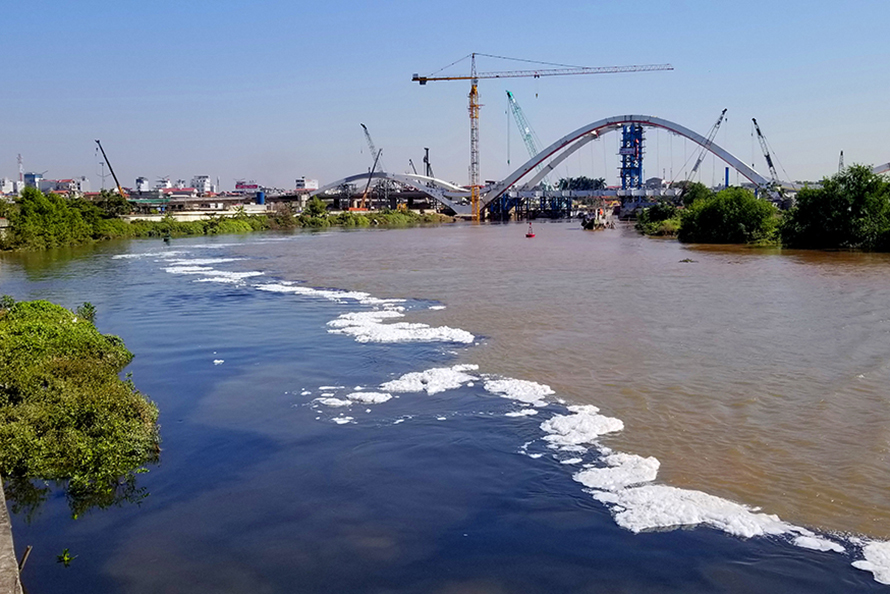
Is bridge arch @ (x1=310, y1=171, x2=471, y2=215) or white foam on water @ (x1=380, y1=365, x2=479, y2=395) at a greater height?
bridge arch @ (x1=310, y1=171, x2=471, y2=215)

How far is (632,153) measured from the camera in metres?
113

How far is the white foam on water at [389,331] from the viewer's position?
13852 millimetres

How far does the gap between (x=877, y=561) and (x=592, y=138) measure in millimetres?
106378

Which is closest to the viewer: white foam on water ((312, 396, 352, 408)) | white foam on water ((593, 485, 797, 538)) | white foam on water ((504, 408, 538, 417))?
white foam on water ((593, 485, 797, 538))

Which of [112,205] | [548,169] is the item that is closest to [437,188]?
[548,169]

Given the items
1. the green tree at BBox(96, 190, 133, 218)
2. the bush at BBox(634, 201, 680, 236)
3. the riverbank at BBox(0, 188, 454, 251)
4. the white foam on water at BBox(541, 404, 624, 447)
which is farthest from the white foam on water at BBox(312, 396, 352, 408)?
the green tree at BBox(96, 190, 133, 218)

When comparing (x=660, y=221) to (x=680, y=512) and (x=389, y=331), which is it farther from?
(x=680, y=512)

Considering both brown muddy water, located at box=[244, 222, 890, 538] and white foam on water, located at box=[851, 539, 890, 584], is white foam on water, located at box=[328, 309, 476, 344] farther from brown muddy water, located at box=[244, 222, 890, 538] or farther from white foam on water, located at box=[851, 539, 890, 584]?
white foam on water, located at box=[851, 539, 890, 584]

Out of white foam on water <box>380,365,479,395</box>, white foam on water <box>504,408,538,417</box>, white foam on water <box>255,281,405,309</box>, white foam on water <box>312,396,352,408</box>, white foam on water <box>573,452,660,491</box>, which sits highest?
white foam on water <box>255,281,405,309</box>

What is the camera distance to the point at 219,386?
1057cm

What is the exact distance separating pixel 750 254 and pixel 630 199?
274 feet

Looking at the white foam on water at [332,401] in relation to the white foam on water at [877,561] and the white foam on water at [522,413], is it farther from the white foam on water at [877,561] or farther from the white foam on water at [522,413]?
the white foam on water at [877,561]

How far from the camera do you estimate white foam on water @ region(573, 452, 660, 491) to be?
6.88 meters

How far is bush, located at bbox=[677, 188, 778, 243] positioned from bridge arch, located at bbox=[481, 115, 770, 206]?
50.1m
